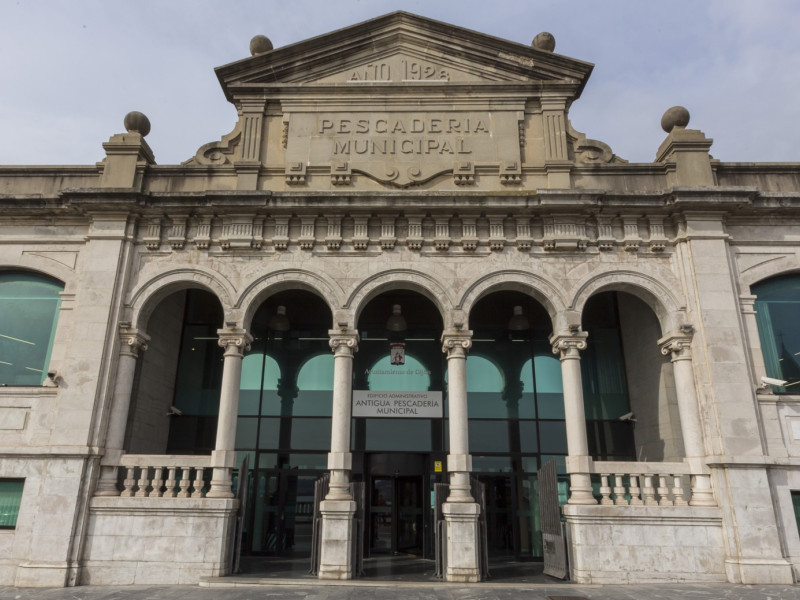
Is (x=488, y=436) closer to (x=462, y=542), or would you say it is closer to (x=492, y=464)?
(x=492, y=464)

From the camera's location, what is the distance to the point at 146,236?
13445mm

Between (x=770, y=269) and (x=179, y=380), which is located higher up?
(x=770, y=269)

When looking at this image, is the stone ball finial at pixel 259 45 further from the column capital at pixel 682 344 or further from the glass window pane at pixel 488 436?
the column capital at pixel 682 344

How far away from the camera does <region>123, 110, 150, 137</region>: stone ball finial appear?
14297mm

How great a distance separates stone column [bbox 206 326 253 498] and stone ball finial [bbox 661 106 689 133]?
37.6ft

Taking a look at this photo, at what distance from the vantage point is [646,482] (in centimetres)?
1173

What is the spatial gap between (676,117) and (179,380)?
14590 millimetres

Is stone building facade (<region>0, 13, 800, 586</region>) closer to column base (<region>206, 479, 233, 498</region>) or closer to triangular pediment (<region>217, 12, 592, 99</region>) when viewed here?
triangular pediment (<region>217, 12, 592, 99</region>)

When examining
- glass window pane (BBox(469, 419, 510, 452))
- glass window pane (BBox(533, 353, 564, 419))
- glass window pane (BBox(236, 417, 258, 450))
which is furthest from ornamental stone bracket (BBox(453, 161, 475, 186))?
glass window pane (BBox(236, 417, 258, 450))

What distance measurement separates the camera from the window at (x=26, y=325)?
1287cm

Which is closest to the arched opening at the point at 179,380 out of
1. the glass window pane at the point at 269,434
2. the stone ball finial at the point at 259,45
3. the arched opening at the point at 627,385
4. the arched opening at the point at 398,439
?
the glass window pane at the point at 269,434

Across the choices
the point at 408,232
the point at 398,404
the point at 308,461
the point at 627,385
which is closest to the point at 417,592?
the point at 398,404

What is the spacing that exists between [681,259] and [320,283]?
829cm

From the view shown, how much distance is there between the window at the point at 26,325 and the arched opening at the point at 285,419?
471 centimetres
